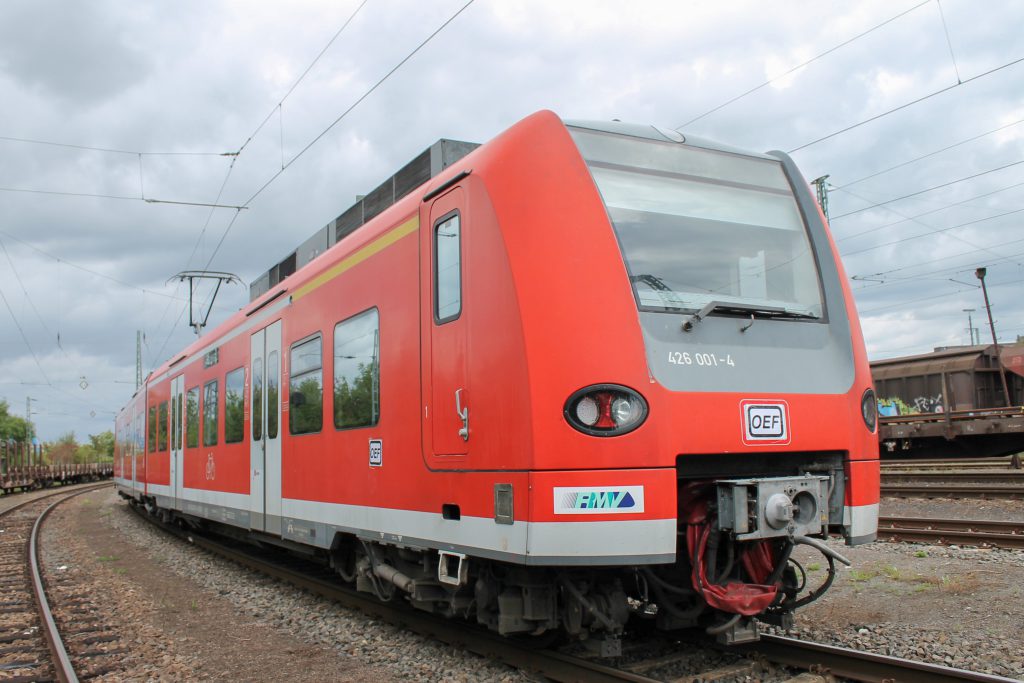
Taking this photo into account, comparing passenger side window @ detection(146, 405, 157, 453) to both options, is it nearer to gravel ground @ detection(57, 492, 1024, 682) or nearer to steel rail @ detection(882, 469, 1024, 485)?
gravel ground @ detection(57, 492, 1024, 682)

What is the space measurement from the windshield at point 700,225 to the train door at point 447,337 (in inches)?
36.2

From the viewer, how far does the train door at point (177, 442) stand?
42.7 ft

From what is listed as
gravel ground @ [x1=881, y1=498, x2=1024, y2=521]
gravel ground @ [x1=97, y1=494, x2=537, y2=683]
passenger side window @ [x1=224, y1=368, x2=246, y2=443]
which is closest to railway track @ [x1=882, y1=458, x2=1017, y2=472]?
gravel ground @ [x1=881, y1=498, x2=1024, y2=521]

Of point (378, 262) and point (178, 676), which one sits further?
point (378, 262)

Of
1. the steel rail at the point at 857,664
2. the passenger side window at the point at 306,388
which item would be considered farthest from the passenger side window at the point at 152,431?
the steel rail at the point at 857,664

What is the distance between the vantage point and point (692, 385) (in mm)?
4215

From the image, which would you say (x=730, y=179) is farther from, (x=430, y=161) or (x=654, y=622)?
(x=654, y=622)

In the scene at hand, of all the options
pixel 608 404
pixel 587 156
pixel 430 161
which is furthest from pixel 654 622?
pixel 430 161

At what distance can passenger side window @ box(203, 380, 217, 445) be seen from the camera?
1084 centimetres

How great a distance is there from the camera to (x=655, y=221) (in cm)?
467

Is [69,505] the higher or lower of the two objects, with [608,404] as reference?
lower

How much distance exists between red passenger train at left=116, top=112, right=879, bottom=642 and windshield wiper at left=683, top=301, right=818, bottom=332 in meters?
0.01

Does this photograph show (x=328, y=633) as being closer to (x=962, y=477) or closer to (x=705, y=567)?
(x=705, y=567)

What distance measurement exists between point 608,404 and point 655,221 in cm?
118
